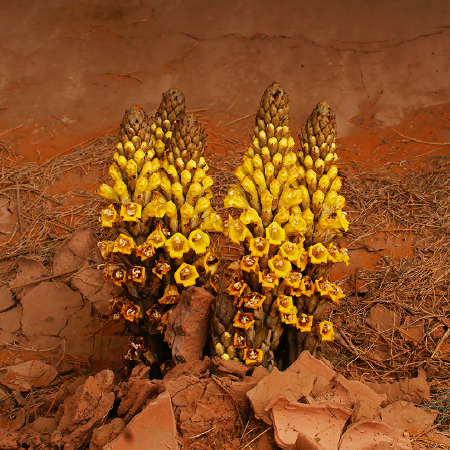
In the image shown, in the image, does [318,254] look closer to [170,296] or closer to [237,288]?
[237,288]

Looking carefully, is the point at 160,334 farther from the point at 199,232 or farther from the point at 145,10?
the point at 145,10

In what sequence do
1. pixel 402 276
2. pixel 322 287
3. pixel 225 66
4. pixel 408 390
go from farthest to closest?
pixel 225 66 → pixel 402 276 → pixel 408 390 → pixel 322 287

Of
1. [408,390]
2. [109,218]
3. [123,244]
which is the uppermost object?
[109,218]

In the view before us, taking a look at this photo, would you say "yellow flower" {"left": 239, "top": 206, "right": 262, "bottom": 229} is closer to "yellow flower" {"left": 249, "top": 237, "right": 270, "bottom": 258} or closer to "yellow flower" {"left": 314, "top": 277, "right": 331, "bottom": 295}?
"yellow flower" {"left": 249, "top": 237, "right": 270, "bottom": 258}

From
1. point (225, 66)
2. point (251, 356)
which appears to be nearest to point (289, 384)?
point (251, 356)

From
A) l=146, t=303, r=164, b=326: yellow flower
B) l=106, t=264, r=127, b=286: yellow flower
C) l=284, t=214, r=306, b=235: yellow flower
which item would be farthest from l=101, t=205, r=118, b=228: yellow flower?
l=284, t=214, r=306, b=235: yellow flower

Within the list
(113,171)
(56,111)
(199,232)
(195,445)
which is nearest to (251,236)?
(199,232)

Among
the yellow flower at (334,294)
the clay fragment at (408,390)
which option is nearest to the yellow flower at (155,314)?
the yellow flower at (334,294)

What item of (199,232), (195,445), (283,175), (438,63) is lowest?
(195,445)
